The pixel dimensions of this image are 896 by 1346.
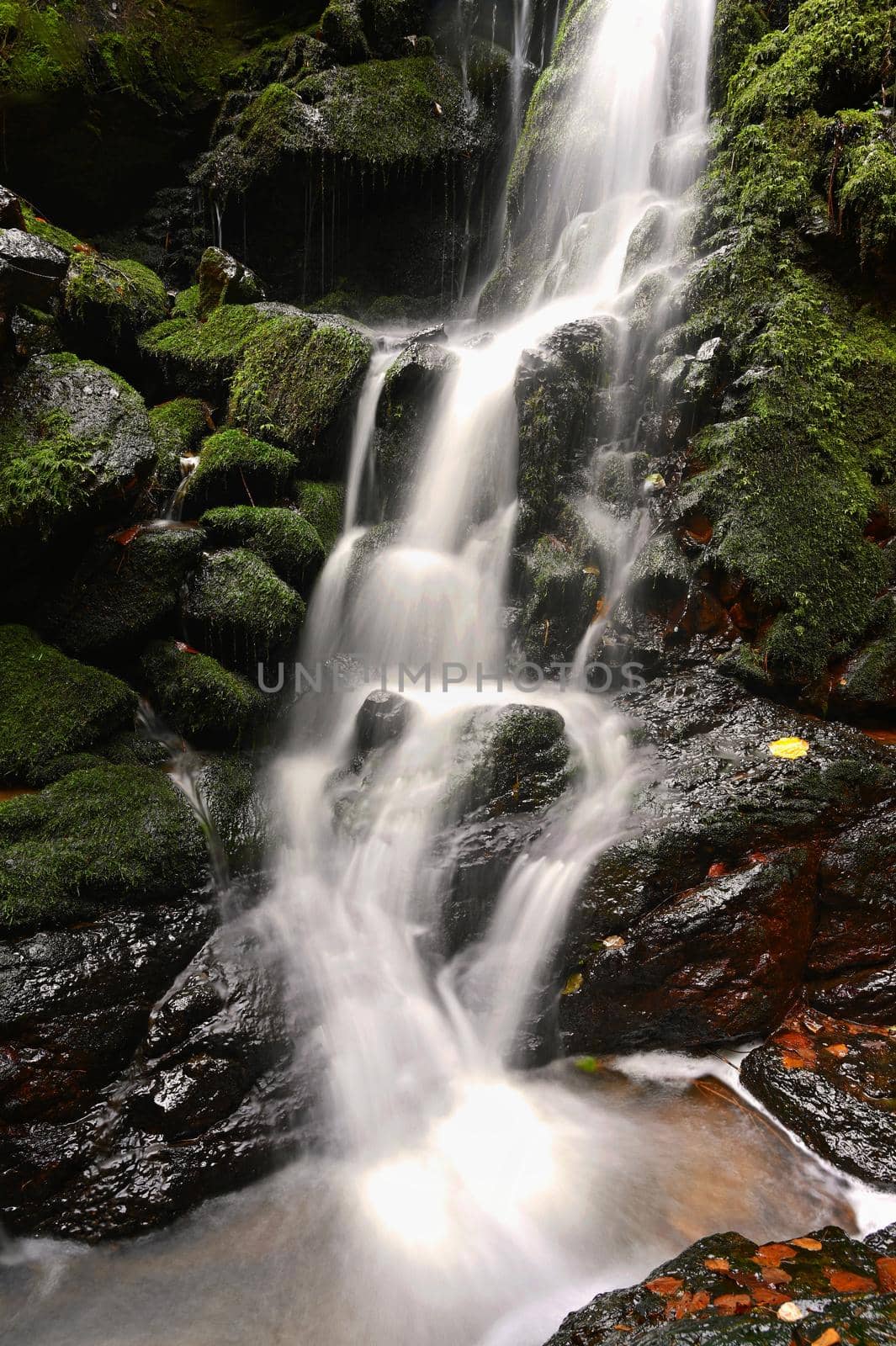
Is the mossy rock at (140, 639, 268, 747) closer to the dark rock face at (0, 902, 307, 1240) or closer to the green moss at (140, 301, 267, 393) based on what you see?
the dark rock face at (0, 902, 307, 1240)

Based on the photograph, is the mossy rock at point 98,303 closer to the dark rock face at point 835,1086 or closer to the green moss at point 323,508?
the green moss at point 323,508

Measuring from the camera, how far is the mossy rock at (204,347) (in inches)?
287

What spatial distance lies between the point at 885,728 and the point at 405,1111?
3.74 meters

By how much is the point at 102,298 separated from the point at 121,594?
131 inches

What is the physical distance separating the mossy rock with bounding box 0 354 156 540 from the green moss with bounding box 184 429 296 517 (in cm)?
77

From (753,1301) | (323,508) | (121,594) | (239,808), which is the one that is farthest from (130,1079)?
(323,508)

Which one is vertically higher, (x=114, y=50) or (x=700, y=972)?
(x=114, y=50)

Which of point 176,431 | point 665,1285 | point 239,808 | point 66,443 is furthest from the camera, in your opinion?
point 176,431

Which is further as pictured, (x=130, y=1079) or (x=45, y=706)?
(x=45, y=706)

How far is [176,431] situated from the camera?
6730mm

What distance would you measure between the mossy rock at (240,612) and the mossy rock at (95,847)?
1.21 metres

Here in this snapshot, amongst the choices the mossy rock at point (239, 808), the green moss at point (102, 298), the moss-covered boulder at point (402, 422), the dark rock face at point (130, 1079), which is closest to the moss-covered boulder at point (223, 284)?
the green moss at point (102, 298)

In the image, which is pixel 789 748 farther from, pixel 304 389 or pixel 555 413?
pixel 304 389

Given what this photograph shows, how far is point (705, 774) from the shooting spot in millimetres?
4137
